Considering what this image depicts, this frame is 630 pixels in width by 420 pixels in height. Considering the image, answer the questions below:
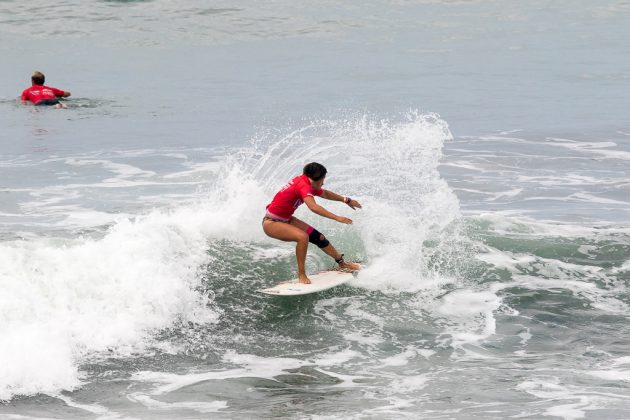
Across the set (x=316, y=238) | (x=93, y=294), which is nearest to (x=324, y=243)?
(x=316, y=238)

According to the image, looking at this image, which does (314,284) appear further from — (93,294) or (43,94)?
(43,94)

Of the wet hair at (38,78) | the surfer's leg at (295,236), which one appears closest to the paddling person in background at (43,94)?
the wet hair at (38,78)

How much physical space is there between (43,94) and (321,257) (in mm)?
15891

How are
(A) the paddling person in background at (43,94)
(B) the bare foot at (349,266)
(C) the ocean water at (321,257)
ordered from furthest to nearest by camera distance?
(A) the paddling person in background at (43,94), (B) the bare foot at (349,266), (C) the ocean water at (321,257)

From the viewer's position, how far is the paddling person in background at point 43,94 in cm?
2733

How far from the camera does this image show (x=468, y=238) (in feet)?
48.8

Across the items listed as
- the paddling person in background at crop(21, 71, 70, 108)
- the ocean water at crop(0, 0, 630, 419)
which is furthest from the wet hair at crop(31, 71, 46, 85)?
the ocean water at crop(0, 0, 630, 419)

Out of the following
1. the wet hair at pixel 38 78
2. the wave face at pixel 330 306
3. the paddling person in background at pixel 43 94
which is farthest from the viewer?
the paddling person in background at pixel 43 94

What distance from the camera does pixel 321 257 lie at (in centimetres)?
1412

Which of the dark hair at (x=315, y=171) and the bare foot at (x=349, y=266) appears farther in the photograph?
the bare foot at (x=349, y=266)

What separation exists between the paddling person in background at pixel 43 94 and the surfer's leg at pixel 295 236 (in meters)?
16.1

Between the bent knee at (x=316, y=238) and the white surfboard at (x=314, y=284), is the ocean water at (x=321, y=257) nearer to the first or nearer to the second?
the white surfboard at (x=314, y=284)

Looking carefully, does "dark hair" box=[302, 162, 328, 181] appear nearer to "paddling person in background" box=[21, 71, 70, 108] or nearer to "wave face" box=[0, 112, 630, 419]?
"wave face" box=[0, 112, 630, 419]

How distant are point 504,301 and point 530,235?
2.93 meters
